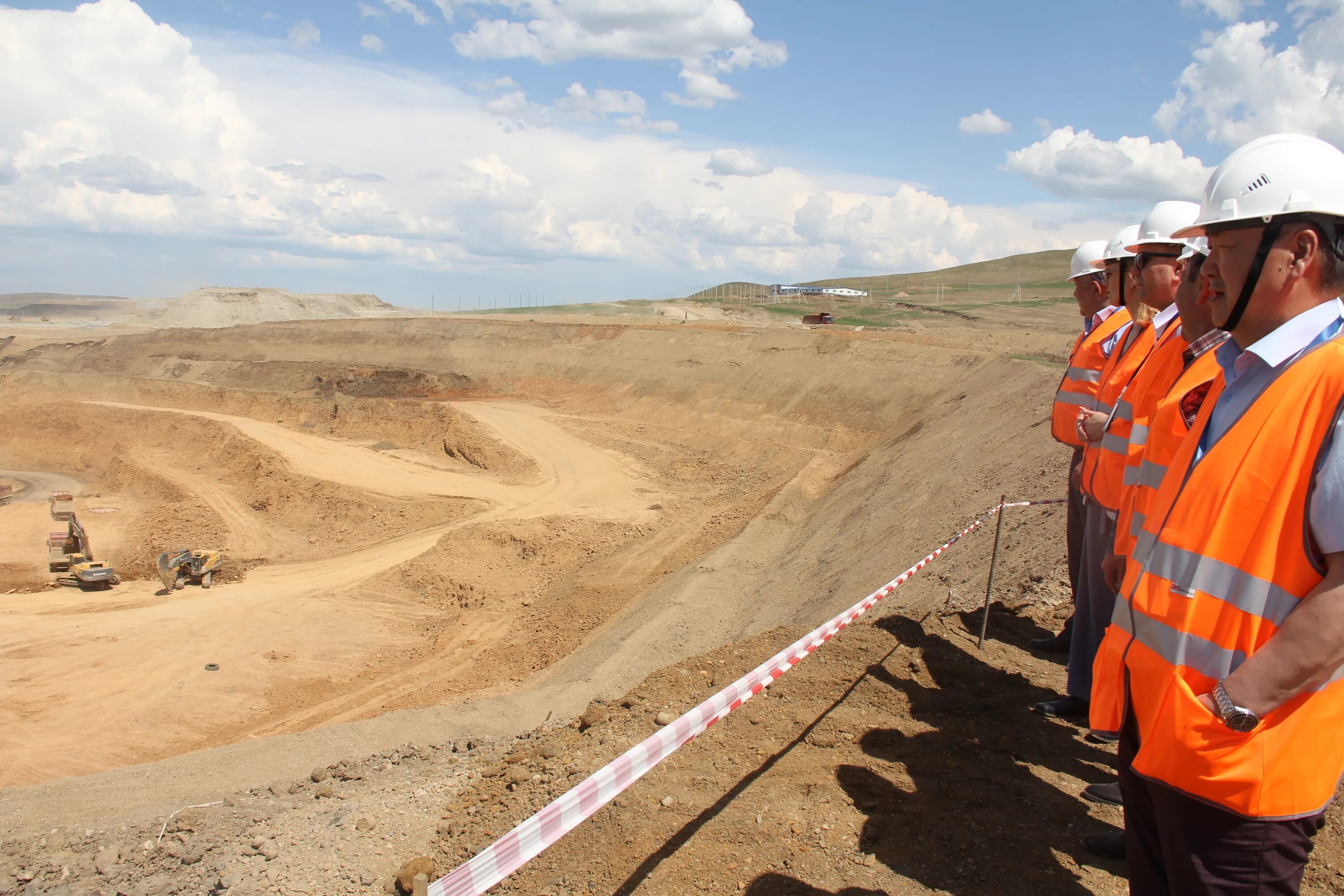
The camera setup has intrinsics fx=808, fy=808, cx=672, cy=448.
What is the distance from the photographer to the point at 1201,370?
279 cm

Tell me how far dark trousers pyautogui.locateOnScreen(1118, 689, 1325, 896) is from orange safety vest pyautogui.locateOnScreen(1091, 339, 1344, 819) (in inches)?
2.1

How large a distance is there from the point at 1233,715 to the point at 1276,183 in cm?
124

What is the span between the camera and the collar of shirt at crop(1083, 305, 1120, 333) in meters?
5.25

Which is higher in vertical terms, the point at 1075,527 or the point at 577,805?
the point at 1075,527

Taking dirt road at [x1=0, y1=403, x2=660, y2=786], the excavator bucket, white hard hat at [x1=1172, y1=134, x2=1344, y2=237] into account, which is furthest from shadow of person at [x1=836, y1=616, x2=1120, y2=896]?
the excavator bucket

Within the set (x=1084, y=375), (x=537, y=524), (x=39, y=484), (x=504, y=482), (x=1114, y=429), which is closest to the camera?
(x=1114, y=429)

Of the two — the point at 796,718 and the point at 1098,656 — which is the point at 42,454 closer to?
the point at 796,718

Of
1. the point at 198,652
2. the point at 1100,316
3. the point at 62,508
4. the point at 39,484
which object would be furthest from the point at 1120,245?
the point at 39,484

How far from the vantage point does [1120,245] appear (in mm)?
5051

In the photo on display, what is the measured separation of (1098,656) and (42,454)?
111 ft

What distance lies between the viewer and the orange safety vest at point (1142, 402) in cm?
326

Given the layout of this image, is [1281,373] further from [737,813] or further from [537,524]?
[537,524]


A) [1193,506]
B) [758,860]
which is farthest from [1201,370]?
[758,860]

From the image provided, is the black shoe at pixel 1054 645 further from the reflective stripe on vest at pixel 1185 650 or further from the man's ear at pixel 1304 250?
the man's ear at pixel 1304 250
